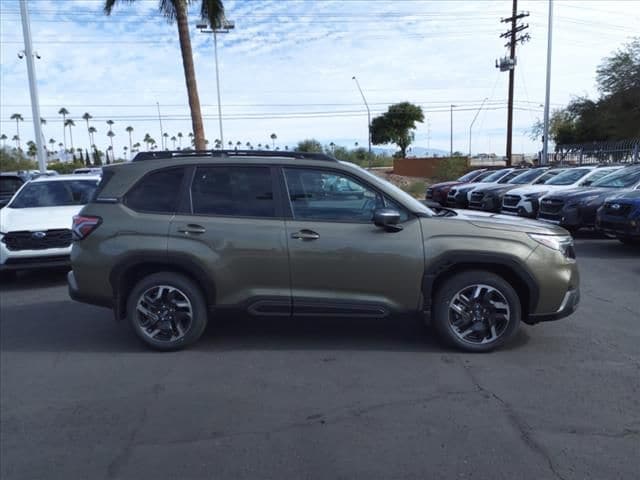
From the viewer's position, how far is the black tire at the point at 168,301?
4.95 meters

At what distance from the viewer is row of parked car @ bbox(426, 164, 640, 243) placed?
9516 mm

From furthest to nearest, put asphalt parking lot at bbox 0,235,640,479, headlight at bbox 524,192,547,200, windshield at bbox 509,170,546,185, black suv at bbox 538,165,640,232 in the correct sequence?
windshield at bbox 509,170,546,185, headlight at bbox 524,192,547,200, black suv at bbox 538,165,640,232, asphalt parking lot at bbox 0,235,640,479

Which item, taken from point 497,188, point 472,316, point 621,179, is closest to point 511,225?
point 472,316

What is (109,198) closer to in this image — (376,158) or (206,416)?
(206,416)

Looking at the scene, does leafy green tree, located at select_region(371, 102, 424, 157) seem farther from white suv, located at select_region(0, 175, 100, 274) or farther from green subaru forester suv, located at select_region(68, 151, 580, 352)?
green subaru forester suv, located at select_region(68, 151, 580, 352)

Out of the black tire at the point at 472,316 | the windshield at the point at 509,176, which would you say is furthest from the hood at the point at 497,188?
the black tire at the point at 472,316

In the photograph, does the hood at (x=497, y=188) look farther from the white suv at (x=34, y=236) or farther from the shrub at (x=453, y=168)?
the shrub at (x=453, y=168)

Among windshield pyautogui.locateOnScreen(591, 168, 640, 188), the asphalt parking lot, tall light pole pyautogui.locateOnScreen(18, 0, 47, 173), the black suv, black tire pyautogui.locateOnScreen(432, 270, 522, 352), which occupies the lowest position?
the asphalt parking lot

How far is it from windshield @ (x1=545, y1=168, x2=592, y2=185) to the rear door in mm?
11371

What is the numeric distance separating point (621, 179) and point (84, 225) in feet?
37.3

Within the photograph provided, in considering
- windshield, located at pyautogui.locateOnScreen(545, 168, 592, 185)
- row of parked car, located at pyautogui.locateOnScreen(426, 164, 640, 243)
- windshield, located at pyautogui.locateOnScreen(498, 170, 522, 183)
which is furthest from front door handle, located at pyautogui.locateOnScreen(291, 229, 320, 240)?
windshield, located at pyautogui.locateOnScreen(498, 170, 522, 183)

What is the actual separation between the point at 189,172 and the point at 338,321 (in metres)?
2.31

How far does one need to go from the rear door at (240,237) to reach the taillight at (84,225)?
759mm

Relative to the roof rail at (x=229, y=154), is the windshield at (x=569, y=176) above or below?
below
